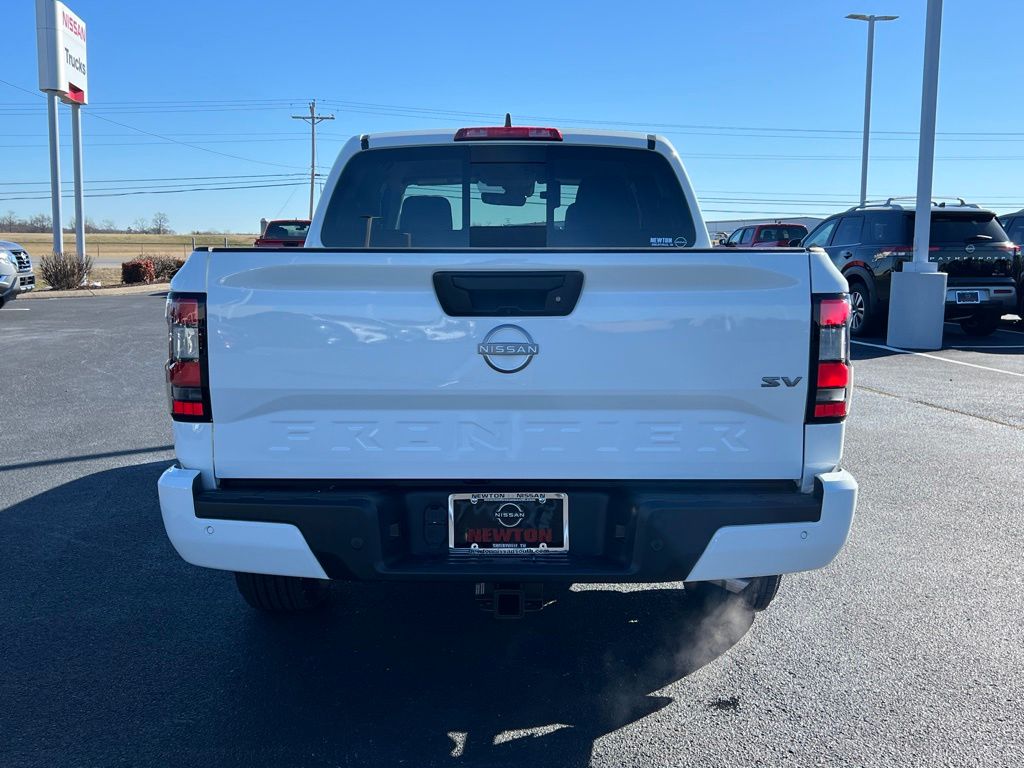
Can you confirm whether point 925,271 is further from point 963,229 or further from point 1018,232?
point 1018,232

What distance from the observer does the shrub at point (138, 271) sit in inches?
1242

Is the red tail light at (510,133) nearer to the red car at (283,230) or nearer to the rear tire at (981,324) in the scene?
the rear tire at (981,324)

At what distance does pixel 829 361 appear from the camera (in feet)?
9.49

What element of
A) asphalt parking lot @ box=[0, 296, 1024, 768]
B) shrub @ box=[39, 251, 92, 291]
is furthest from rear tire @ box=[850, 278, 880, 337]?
shrub @ box=[39, 251, 92, 291]

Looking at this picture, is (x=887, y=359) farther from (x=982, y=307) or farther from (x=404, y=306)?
(x=404, y=306)

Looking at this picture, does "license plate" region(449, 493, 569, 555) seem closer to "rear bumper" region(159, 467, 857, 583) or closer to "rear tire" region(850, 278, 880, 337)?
"rear bumper" region(159, 467, 857, 583)

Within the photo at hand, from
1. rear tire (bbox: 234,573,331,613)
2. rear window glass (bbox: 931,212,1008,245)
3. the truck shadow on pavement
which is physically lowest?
the truck shadow on pavement

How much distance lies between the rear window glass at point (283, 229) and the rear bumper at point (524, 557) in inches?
864

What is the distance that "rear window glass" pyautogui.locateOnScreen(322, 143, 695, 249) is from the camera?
4.29 meters

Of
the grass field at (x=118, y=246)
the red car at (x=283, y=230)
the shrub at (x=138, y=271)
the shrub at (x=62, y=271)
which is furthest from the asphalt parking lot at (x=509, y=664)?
the grass field at (x=118, y=246)

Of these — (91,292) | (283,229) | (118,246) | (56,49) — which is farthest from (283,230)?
(118,246)

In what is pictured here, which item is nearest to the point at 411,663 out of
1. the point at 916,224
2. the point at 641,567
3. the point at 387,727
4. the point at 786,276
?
the point at 387,727

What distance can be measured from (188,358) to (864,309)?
13.4 meters

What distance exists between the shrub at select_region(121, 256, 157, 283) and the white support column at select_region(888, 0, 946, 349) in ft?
85.0
